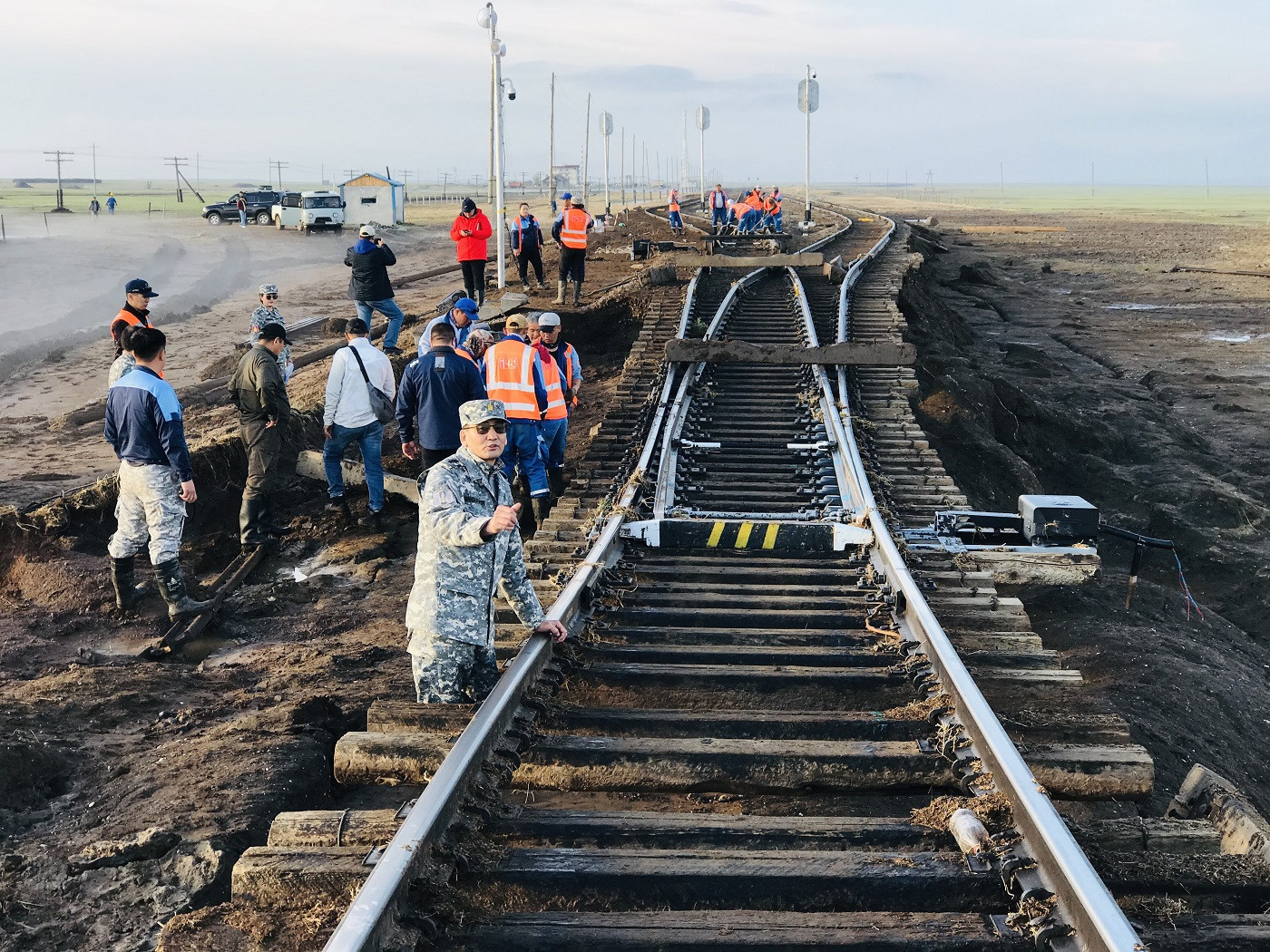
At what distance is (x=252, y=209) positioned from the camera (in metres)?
56.1

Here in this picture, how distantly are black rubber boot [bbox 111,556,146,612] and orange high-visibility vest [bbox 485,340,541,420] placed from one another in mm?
3074

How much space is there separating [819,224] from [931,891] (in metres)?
39.1

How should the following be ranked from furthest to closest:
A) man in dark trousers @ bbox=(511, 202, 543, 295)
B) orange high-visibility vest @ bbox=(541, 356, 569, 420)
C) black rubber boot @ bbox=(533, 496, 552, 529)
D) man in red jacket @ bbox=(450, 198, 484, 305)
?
man in dark trousers @ bbox=(511, 202, 543, 295) → man in red jacket @ bbox=(450, 198, 484, 305) → orange high-visibility vest @ bbox=(541, 356, 569, 420) → black rubber boot @ bbox=(533, 496, 552, 529)

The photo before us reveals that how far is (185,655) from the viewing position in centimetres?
Result: 808

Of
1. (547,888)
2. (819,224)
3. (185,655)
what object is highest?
(819,224)

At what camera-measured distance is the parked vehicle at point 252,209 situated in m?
55.9

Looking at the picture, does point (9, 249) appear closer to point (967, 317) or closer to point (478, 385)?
point (967, 317)

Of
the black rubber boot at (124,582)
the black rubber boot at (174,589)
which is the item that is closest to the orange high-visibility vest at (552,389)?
the black rubber boot at (174,589)

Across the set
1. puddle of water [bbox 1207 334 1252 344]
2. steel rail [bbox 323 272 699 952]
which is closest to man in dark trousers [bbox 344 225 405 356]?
steel rail [bbox 323 272 699 952]

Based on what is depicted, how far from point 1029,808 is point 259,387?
7893 millimetres

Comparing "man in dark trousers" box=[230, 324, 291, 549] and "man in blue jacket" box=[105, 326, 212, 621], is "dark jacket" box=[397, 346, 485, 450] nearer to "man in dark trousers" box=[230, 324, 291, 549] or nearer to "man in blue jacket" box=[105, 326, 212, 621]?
"man in dark trousers" box=[230, 324, 291, 549]

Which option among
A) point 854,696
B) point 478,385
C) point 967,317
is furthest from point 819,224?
point 854,696

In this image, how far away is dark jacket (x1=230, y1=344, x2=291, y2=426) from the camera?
32.4ft

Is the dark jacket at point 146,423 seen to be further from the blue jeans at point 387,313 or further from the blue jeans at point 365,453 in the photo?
the blue jeans at point 387,313
